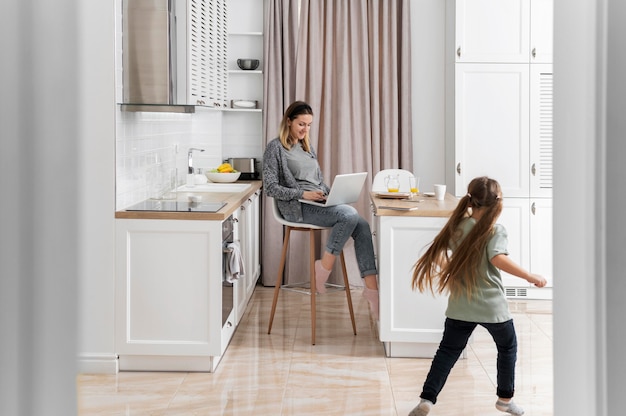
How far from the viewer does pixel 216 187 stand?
5684 millimetres

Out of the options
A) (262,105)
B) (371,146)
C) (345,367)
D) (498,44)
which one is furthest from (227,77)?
(345,367)

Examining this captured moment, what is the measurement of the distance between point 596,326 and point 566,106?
0.67 feet

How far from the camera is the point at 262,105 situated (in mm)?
6594

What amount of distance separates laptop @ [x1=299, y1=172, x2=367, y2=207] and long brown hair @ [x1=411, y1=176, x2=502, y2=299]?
1340mm

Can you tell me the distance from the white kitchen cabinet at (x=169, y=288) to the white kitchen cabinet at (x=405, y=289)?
0.91m

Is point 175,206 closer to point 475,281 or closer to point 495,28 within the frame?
point 475,281

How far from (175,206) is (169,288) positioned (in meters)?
0.48

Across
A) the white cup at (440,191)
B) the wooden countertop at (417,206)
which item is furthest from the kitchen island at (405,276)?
the white cup at (440,191)

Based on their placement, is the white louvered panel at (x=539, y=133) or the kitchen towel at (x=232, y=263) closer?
the kitchen towel at (x=232, y=263)

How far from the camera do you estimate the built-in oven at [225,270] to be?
4160mm

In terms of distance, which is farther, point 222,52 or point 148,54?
point 222,52

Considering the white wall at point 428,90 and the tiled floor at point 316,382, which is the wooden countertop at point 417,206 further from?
the white wall at point 428,90

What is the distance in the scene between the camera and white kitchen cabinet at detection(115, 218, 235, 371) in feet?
13.0

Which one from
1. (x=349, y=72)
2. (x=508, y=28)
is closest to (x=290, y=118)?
(x=349, y=72)
